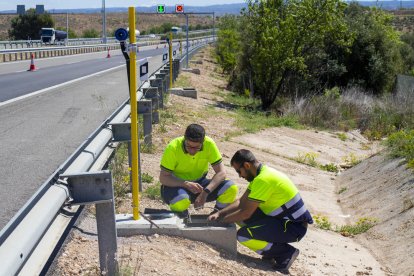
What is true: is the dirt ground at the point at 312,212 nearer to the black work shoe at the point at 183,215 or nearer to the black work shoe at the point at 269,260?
the black work shoe at the point at 269,260

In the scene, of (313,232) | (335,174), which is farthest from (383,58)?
(313,232)

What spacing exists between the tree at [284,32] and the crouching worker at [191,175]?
16145mm

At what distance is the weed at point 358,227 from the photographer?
9.22 metres

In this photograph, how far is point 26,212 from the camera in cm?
330

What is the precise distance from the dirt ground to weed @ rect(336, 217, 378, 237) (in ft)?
0.36

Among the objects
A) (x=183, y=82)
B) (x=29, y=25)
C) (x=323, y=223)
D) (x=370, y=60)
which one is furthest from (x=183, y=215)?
(x=29, y=25)

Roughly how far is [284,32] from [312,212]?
13.7 m

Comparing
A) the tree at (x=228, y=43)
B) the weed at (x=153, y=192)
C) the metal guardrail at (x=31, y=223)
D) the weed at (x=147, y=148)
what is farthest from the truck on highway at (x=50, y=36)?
the metal guardrail at (x=31, y=223)

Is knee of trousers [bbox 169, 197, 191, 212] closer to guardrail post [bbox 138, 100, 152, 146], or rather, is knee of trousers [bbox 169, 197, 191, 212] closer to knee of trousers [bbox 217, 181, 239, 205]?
knee of trousers [bbox 217, 181, 239, 205]

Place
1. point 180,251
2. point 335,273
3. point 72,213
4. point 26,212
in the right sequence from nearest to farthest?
point 26,212, point 72,213, point 180,251, point 335,273

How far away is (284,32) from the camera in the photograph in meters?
22.7

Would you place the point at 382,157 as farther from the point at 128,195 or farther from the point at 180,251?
the point at 180,251

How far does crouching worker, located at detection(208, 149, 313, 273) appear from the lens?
20.0 ft

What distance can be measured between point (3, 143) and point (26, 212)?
20.6ft
